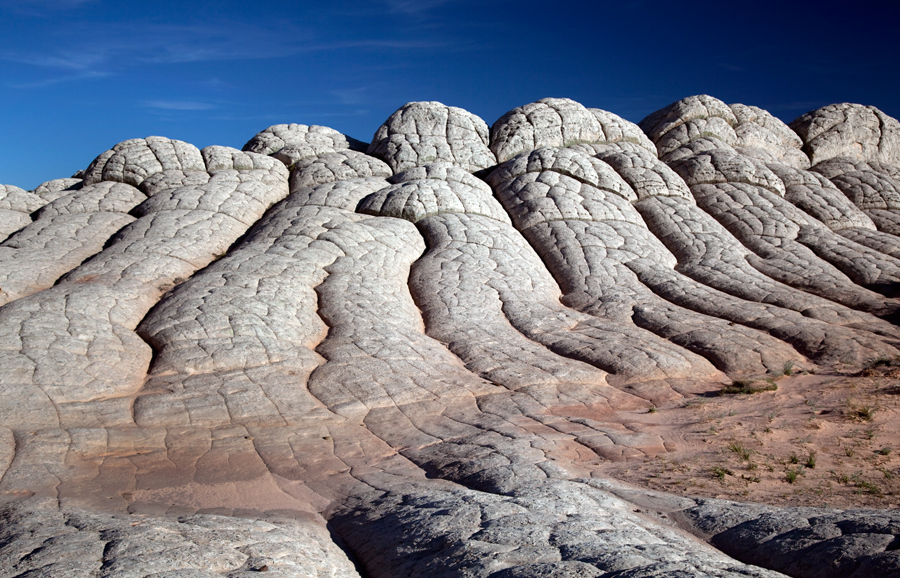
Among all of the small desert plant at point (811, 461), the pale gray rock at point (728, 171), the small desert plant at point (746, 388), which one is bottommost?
the small desert plant at point (811, 461)

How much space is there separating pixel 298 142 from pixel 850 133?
1917 centimetres

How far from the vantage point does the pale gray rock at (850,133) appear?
22.1 metres

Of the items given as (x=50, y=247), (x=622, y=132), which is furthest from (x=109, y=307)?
(x=622, y=132)

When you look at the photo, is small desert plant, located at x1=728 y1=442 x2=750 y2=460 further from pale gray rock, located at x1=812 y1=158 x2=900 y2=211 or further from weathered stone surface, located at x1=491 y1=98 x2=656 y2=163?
pale gray rock, located at x1=812 y1=158 x2=900 y2=211

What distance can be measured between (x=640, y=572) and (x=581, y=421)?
4430 mm

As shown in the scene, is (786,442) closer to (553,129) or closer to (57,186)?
(553,129)

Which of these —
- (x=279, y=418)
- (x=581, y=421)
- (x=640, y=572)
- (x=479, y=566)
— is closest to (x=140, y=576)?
(x=479, y=566)

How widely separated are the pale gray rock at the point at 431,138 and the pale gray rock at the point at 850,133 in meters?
11.9

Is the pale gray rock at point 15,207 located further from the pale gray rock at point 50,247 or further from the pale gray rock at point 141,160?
the pale gray rock at point 141,160

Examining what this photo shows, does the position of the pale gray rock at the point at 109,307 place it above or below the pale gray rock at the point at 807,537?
above

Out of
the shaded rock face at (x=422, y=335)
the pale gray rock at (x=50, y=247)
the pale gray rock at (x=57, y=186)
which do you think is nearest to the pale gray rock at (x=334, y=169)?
the shaded rock face at (x=422, y=335)

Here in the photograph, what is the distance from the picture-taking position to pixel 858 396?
26.6 ft

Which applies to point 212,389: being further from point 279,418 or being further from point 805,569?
point 805,569

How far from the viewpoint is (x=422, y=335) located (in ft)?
33.6
